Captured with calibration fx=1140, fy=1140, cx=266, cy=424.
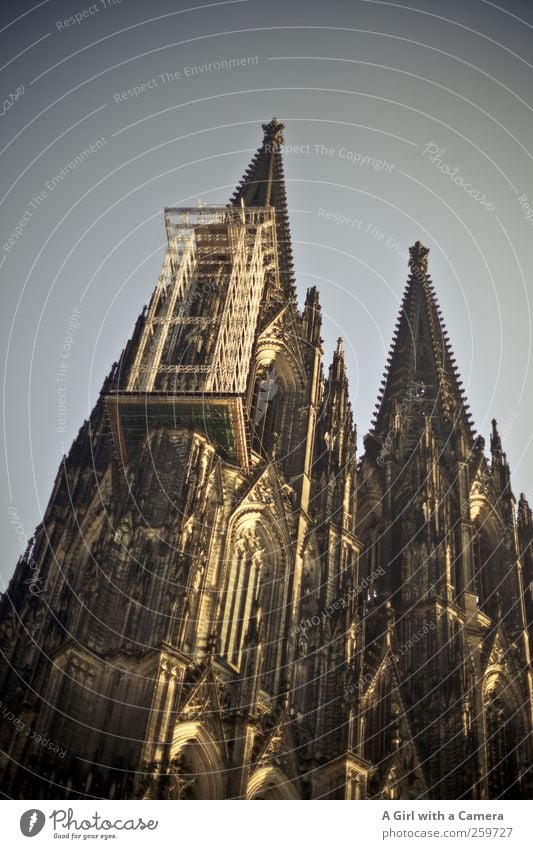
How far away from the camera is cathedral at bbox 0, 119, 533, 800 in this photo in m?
25.0

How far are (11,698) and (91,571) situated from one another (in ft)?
12.4

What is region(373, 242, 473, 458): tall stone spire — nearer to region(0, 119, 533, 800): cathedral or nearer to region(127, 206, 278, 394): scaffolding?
region(0, 119, 533, 800): cathedral

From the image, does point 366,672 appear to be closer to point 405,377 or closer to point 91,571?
point 91,571

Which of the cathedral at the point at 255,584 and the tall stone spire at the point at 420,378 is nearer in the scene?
the cathedral at the point at 255,584

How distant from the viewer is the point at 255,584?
101ft

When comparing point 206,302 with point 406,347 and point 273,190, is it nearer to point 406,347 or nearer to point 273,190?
point 273,190

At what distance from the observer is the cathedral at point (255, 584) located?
2502 cm

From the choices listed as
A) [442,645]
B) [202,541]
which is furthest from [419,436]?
[202,541]

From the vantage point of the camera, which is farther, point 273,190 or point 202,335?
point 273,190
